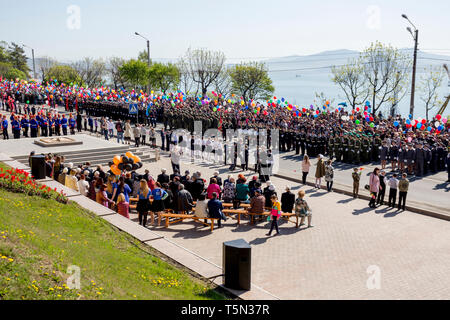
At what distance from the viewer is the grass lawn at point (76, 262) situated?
21.2ft

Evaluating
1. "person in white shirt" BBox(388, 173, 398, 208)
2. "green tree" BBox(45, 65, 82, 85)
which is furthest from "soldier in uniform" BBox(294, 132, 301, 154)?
"green tree" BBox(45, 65, 82, 85)

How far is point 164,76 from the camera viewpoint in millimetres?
66188

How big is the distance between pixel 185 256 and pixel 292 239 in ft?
12.0

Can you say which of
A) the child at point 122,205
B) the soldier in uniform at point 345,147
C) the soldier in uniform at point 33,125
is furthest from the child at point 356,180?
the soldier in uniform at point 33,125

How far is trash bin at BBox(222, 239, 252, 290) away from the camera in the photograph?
7.79 metres

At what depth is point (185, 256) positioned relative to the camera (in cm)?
917

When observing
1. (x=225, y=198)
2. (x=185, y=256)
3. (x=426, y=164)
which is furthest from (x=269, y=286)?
(x=426, y=164)

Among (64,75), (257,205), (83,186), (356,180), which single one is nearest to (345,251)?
(257,205)

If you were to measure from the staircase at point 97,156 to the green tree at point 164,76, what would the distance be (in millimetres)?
39945

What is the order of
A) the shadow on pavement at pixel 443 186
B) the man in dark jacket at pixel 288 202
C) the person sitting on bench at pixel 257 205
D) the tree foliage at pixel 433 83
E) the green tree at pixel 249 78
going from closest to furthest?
the person sitting on bench at pixel 257 205, the man in dark jacket at pixel 288 202, the shadow on pavement at pixel 443 186, the tree foliage at pixel 433 83, the green tree at pixel 249 78

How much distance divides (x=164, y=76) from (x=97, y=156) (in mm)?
46062

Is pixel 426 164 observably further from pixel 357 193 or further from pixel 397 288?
pixel 397 288

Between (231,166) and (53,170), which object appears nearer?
(53,170)

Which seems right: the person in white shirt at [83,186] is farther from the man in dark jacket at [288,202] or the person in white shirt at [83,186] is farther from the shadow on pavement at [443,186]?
the shadow on pavement at [443,186]
